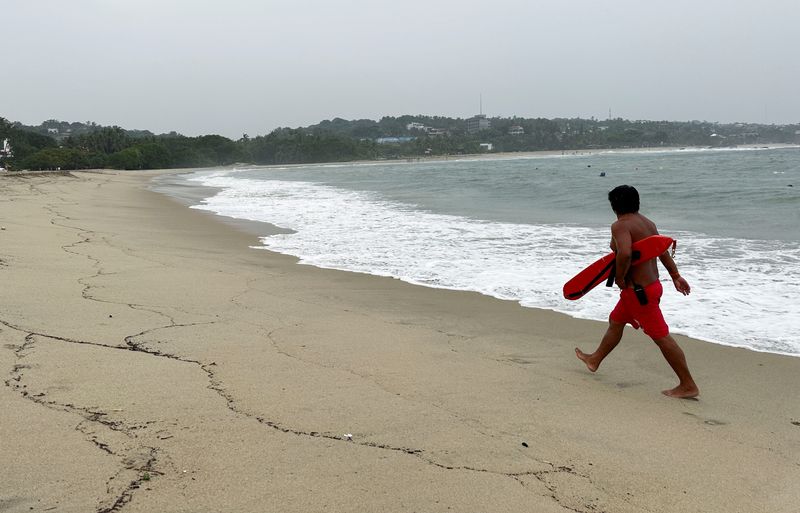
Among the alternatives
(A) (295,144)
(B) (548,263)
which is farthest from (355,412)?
(A) (295,144)

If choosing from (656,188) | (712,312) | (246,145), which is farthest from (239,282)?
(246,145)

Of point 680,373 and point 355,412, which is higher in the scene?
point 355,412

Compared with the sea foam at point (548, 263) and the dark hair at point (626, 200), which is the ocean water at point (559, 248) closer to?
the sea foam at point (548, 263)

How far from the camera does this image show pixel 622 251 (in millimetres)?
4082

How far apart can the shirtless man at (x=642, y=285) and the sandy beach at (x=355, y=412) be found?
26cm

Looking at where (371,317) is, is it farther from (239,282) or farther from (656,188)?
(656,188)

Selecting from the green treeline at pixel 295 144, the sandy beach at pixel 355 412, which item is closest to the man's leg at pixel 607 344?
the sandy beach at pixel 355 412

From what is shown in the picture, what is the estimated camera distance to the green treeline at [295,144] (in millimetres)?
77238

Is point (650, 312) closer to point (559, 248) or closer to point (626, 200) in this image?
point (626, 200)

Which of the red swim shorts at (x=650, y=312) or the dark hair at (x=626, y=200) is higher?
the dark hair at (x=626, y=200)

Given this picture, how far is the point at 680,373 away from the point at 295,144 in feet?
484

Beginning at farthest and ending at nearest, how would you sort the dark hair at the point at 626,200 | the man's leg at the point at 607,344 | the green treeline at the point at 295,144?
the green treeline at the point at 295,144 → the man's leg at the point at 607,344 → the dark hair at the point at 626,200

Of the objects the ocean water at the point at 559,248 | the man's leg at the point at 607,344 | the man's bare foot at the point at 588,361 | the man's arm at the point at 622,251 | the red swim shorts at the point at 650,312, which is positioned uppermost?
the man's arm at the point at 622,251

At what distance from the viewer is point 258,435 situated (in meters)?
2.95
